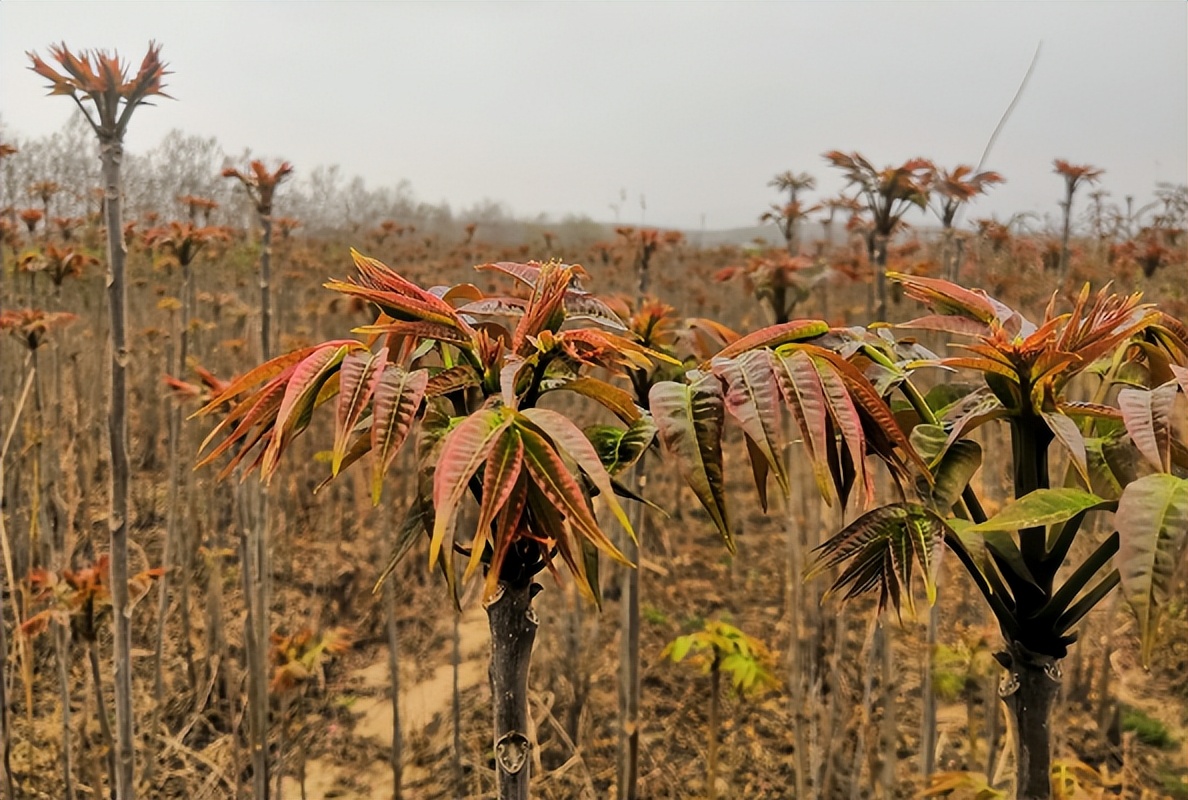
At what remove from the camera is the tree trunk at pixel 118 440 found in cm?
115

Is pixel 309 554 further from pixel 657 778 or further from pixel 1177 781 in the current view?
pixel 1177 781

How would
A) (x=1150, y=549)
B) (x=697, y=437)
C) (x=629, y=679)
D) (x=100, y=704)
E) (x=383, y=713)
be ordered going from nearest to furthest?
(x=1150, y=549) → (x=697, y=437) → (x=100, y=704) → (x=629, y=679) → (x=383, y=713)

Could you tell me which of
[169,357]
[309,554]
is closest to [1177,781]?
[309,554]

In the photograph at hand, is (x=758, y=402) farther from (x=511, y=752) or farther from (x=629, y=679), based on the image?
(x=629, y=679)

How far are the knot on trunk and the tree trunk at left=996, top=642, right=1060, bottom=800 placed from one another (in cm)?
39

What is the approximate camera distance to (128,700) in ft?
4.07

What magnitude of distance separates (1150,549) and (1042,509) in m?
0.08

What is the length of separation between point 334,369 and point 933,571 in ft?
1.50

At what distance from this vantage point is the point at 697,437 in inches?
22.0

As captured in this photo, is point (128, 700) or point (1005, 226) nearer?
point (128, 700)

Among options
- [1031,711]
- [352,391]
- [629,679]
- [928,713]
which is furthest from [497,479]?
[928,713]

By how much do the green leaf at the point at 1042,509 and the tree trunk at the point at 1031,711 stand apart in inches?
6.4

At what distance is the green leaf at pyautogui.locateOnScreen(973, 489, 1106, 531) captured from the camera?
1.68ft

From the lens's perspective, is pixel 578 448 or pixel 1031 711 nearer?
pixel 578 448
